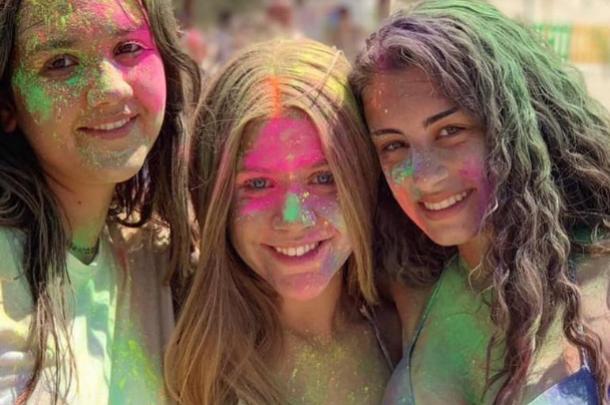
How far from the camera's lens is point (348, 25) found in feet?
23.9

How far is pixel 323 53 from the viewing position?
6.17 feet

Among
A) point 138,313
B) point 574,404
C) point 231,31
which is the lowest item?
point 574,404

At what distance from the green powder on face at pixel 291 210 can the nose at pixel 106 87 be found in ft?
1.37

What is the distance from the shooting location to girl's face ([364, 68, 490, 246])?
5.41 feet

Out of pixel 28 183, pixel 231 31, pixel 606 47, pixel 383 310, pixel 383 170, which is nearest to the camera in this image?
pixel 28 183

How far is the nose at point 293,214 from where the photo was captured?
1.75 metres

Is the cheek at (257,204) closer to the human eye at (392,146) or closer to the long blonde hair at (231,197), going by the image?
the long blonde hair at (231,197)

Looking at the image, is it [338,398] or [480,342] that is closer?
[480,342]

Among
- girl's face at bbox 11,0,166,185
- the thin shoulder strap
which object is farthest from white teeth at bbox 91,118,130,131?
the thin shoulder strap

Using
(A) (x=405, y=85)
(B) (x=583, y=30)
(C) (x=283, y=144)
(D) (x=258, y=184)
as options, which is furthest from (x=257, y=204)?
(B) (x=583, y=30)

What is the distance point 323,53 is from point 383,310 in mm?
643

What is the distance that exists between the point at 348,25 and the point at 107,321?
593 centimetres

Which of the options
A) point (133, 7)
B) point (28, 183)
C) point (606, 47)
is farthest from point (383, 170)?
point (606, 47)

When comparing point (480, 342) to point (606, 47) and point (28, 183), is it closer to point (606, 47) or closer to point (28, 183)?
point (28, 183)
